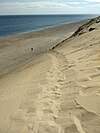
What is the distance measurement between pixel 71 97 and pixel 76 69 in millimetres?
1928

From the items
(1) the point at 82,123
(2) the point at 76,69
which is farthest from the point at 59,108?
(2) the point at 76,69

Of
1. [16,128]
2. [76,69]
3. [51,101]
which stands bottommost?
[16,128]

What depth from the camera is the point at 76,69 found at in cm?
678

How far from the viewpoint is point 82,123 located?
13.0ft

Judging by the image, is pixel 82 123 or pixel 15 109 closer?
pixel 82 123

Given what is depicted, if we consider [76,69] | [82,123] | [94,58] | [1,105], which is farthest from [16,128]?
[94,58]

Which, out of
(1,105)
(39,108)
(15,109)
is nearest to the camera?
(39,108)

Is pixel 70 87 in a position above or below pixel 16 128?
above

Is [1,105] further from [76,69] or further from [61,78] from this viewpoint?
[76,69]

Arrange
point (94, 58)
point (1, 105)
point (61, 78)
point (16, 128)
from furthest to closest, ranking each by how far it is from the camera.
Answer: point (94, 58), point (61, 78), point (1, 105), point (16, 128)

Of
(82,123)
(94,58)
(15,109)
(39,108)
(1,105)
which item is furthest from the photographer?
(94,58)

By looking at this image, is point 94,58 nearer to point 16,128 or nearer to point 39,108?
point 39,108

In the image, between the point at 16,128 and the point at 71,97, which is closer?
the point at 16,128

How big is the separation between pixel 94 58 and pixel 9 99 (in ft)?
8.82
